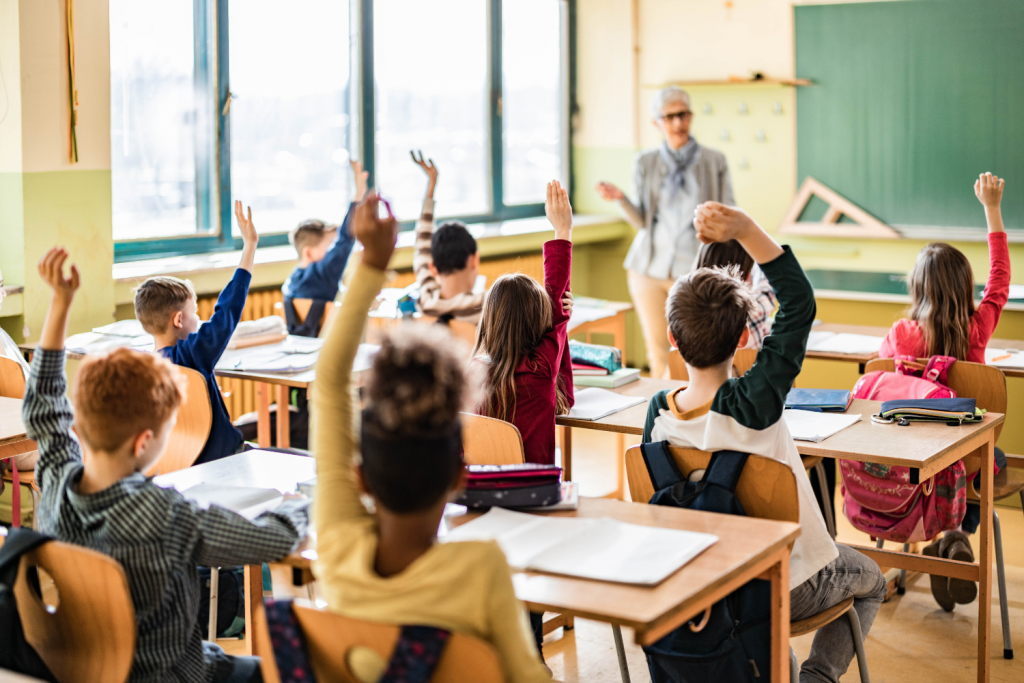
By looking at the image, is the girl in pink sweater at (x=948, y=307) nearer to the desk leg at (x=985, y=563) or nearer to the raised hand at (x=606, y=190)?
the desk leg at (x=985, y=563)

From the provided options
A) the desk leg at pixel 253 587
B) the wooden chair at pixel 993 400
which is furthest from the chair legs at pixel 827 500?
the desk leg at pixel 253 587

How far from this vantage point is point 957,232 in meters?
5.40

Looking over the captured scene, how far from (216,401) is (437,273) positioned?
133cm

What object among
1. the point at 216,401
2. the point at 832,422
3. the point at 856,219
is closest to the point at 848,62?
the point at 856,219

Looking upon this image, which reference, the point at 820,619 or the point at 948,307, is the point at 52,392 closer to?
the point at 820,619

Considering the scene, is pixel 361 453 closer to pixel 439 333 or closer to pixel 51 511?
pixel 439 333

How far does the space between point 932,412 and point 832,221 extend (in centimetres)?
343

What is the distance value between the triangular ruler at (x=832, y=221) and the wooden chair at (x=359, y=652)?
16.2 feet

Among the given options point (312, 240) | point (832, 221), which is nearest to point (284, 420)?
point (312, 240)

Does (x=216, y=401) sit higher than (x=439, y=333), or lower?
lower

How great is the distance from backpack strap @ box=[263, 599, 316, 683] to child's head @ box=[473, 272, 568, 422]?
129 cm

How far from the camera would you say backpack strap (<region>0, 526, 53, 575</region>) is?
145 cm

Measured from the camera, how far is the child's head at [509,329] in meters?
2.47

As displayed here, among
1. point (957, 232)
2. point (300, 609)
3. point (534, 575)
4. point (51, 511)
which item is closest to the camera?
point (300, 609)
